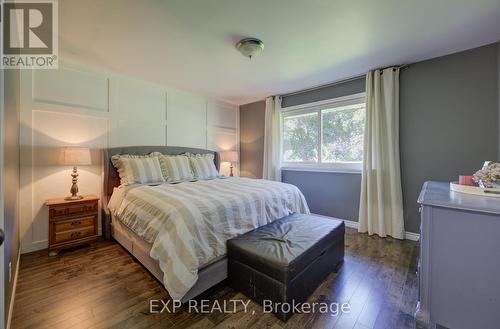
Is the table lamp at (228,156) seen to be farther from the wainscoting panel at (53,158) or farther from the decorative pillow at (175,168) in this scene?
the wainscoting panel at (53,158)

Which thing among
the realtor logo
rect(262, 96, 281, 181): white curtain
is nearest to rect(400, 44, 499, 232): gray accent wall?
rect(262, 96, 281, 181): white curtain

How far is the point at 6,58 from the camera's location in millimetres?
1776

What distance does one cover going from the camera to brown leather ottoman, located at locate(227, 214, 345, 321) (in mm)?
1521

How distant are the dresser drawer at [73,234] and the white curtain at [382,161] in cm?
366

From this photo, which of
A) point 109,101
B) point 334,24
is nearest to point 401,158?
point 334,24

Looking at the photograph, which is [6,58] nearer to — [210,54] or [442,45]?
[210,54]

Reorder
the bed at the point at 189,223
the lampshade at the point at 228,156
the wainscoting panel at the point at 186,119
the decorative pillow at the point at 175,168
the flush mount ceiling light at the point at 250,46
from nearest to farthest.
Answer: the bed at the point at 189,223
the flush mount ceiling light at the point at 250,46
the decorative pillow at the point at 175,168
the wainscoting panel at the point at 186,119
the lampshade at the point at 228,156

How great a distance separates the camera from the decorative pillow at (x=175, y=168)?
3166 millimetres

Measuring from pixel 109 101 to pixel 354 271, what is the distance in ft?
12.5

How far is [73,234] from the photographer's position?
251 cm

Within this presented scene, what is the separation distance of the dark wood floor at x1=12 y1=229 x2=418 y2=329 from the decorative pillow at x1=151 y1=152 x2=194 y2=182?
3.73 feet

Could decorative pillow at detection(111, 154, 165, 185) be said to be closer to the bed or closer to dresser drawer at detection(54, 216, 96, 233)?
the bed

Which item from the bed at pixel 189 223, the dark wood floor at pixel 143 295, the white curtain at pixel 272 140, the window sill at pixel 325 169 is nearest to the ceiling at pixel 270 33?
the white curtain at pixel 272 140

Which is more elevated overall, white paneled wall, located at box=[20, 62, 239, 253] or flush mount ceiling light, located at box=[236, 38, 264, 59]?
flush mount ceiling light, located at box=[236, 38, 264, 59]
